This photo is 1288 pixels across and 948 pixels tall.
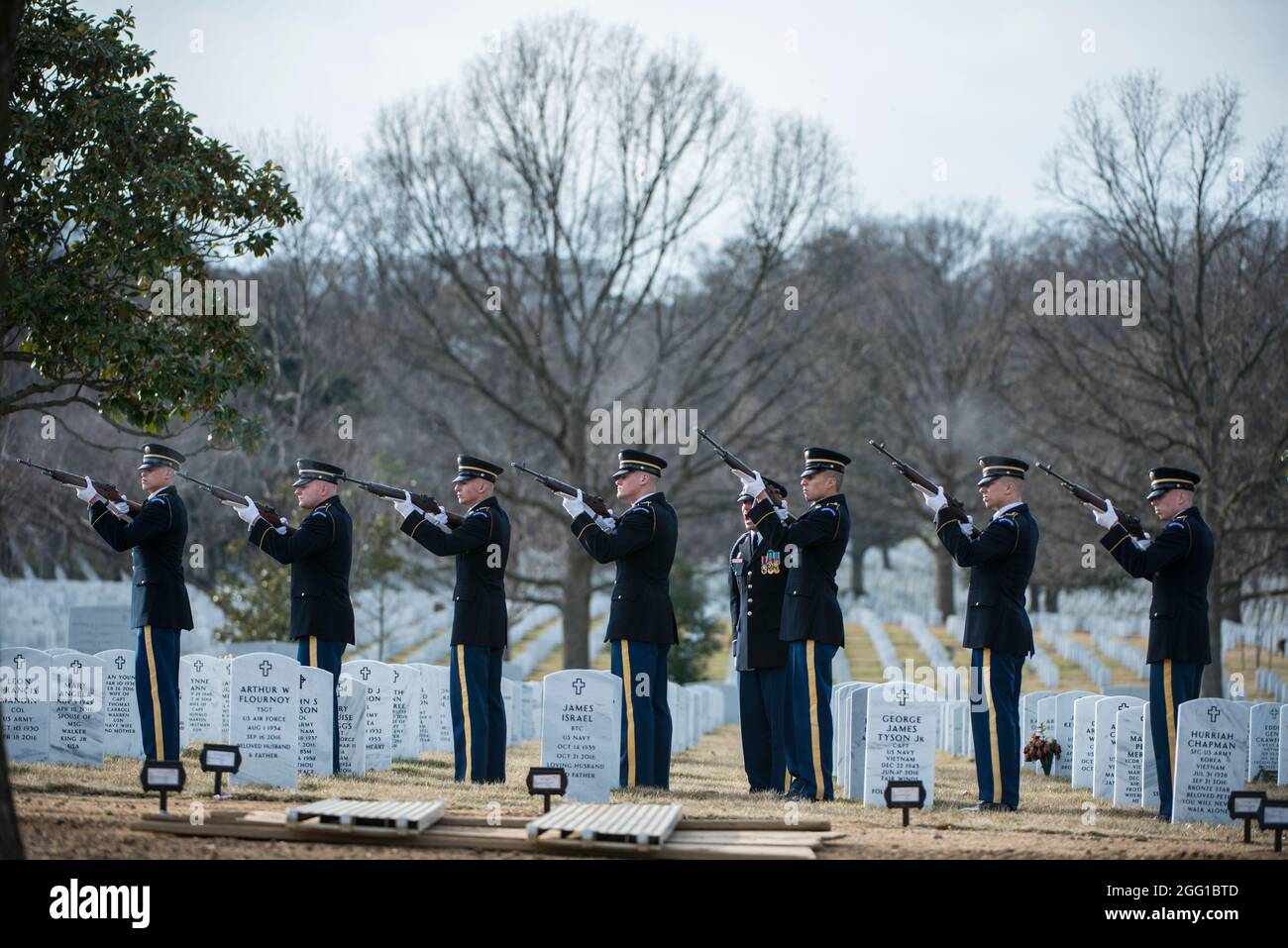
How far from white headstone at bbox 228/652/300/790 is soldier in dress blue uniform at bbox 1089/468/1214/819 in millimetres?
5633

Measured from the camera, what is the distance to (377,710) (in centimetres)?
1208

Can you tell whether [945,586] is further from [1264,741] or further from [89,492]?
[89,492]

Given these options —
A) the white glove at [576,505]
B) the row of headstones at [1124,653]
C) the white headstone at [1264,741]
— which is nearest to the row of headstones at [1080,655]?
the row of headstones at [1124,653]

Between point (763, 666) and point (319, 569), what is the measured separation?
3.47m

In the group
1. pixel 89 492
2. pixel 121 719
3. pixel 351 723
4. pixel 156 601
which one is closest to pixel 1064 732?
pixel 351 723

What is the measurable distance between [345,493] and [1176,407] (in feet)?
46.2

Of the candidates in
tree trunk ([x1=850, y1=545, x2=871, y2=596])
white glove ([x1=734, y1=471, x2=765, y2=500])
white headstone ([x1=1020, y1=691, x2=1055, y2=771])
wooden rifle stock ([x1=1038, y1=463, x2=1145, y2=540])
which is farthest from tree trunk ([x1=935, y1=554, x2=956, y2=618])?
white glove ([x1=734, y1=471, x2=765, y2=500])

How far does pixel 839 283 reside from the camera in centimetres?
2716

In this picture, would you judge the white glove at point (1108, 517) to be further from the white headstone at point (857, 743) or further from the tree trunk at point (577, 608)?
the tree trunk at point (577, 608)

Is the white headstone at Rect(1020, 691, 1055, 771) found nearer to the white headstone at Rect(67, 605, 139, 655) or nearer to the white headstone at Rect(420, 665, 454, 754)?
the white headstone at Rect(420, 665, 454, 754)

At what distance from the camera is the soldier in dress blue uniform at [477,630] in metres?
10.7

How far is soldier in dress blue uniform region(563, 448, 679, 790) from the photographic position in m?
10.2

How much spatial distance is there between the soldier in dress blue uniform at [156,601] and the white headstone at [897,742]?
489 cm
